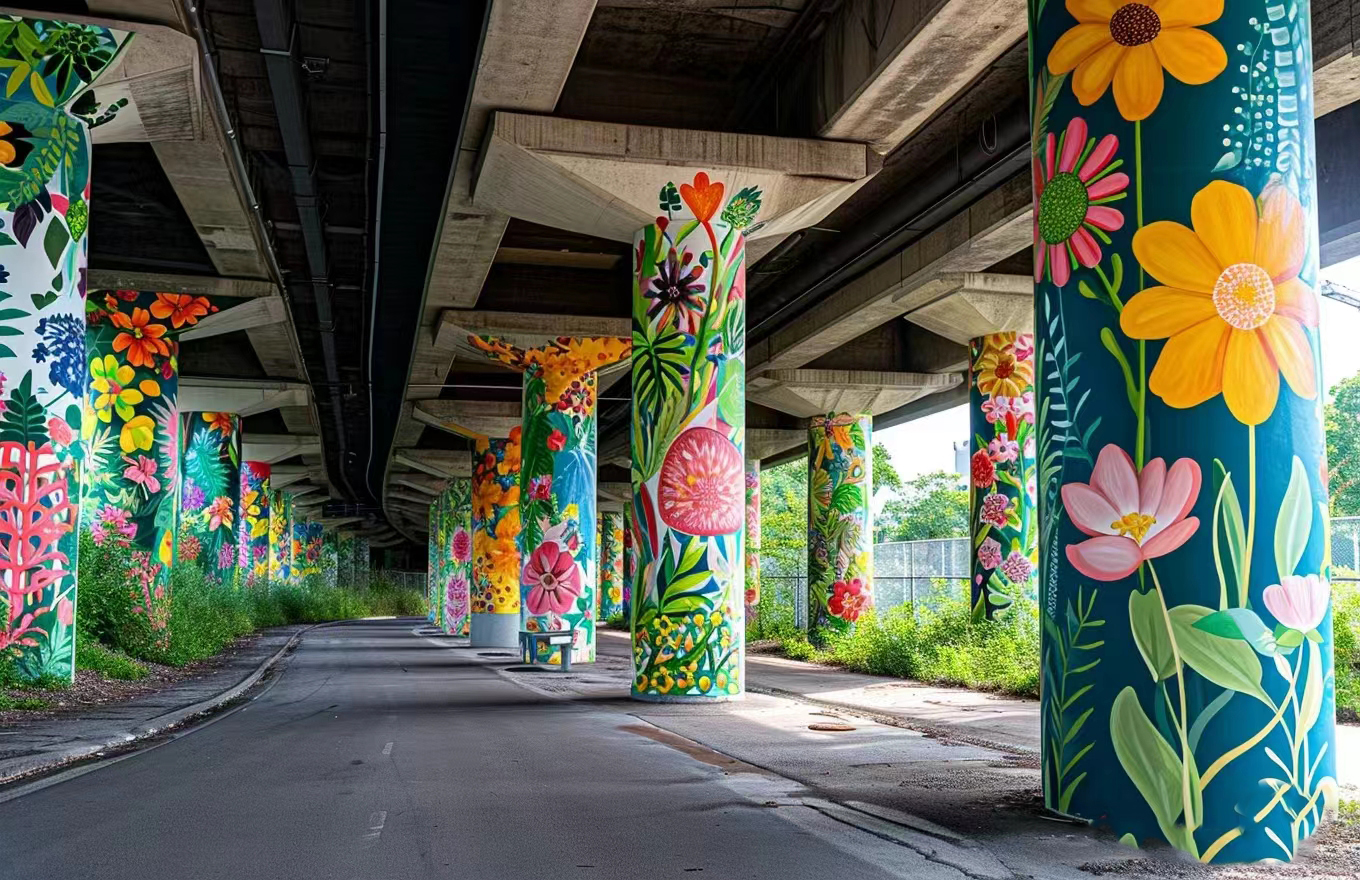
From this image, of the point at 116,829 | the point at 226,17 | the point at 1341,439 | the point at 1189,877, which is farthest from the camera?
the point at 1341,439

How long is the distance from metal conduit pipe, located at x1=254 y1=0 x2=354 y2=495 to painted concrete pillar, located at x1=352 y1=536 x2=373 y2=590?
3185 inches

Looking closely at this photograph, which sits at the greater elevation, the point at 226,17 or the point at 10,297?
the point at 226,17

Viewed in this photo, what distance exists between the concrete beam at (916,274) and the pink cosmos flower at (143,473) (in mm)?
13945

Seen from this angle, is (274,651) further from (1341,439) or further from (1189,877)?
(1341,439)

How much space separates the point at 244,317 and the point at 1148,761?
23.7 metres

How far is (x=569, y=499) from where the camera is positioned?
25.8m

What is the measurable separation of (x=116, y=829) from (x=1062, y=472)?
5.90m

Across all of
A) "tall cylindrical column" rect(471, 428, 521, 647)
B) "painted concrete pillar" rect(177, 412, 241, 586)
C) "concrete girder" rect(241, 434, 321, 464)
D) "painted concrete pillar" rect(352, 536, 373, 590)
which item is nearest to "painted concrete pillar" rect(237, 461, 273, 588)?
"concrete girder" rect(241, 434, 321, 464)

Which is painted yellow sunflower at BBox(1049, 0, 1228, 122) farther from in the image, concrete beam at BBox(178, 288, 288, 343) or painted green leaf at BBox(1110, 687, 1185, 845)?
concrete beam at BBox(178, 288, 288, 343)

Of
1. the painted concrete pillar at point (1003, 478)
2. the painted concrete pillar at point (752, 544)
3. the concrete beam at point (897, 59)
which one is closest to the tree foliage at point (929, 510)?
the painted concrete pillar at point (752, 544)

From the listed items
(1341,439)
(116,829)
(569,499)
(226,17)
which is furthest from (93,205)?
(1341,439)

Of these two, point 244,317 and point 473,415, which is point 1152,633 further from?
point 473,415

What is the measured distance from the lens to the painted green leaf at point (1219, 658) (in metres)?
6.56

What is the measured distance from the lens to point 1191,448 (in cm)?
680
